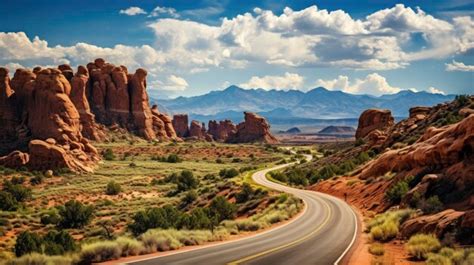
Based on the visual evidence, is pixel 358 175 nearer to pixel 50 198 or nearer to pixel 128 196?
pixel 128 196

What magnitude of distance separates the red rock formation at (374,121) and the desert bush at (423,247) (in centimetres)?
6552

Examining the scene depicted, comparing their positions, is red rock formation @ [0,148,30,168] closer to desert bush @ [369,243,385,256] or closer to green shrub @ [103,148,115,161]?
green shrub @ [103,148,115,161]

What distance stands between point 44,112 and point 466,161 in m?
88.0

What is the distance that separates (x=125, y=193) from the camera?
2507 inches

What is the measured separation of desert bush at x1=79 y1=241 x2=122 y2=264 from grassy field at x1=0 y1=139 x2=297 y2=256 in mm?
4334

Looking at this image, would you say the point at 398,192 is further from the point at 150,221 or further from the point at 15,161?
the point at 15,161

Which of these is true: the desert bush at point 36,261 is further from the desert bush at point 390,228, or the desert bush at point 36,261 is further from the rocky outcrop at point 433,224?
the desert bush at point 390,228

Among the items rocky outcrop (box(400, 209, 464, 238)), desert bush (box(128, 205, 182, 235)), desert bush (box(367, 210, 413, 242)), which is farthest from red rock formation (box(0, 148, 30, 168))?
rocky outcrop (box(400, 209, 464, 238))

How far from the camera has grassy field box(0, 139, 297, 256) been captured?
131 feet

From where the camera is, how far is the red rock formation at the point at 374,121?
82.8 meters

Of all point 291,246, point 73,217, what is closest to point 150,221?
point 73,217

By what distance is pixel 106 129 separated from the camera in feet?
419

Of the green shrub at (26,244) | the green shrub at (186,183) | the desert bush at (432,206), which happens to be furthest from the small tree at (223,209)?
the green shrub at (186,183)

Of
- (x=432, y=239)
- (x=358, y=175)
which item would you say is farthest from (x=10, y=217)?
(x=432, y=239)
